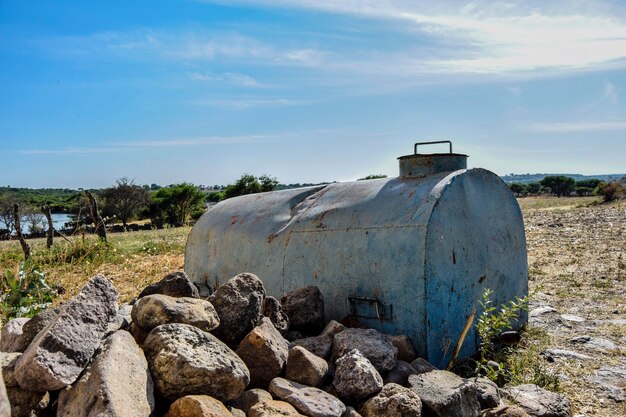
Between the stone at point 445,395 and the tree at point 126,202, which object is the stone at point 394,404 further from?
the tree at point 126,202

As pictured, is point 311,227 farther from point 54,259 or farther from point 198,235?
point 54,259

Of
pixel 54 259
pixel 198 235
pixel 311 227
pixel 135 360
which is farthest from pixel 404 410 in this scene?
pixel 54 259

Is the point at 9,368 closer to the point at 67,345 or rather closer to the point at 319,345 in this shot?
the point at 67,345

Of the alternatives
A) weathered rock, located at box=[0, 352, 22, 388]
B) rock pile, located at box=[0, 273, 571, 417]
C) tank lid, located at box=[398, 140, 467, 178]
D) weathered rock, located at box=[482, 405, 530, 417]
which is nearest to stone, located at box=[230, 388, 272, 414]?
rock pile, located at box=[0, 273, 571, 417]

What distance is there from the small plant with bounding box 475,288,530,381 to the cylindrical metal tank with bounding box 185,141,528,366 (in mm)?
164

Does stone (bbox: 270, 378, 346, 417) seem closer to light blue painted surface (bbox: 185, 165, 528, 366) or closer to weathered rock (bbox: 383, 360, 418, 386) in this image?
weathered rock (bbox: 383, 360, 418, 386)

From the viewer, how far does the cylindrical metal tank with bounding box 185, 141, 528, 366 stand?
183 inches

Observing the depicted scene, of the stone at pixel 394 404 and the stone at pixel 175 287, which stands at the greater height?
the stone at pixel 175 287

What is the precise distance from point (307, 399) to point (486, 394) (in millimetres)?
1455

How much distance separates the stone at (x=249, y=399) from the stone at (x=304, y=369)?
1.02ft

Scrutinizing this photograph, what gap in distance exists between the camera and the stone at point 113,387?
8.79ft

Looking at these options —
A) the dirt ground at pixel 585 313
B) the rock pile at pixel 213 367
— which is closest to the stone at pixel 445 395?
the rock pile at pixel 213 367

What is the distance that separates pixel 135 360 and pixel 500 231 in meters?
3.97

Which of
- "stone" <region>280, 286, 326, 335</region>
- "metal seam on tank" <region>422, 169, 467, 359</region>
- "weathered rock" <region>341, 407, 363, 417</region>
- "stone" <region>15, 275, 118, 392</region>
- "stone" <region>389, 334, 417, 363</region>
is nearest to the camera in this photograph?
"stone" <region>15, 275, 118, 392</region>
